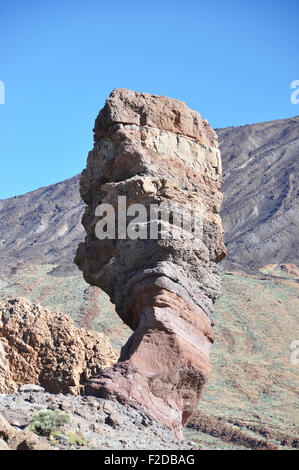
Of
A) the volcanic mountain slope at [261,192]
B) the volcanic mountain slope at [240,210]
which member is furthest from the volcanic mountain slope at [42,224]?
the volcanic mountain slope at [261,192]

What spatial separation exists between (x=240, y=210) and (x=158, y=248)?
85.3 m

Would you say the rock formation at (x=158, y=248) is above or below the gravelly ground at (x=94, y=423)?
above

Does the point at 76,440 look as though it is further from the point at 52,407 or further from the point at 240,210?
the point at 240,210

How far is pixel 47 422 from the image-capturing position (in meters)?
7.39

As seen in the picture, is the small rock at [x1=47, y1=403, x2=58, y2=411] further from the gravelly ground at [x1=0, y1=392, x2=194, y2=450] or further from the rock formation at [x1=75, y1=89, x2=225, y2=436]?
the rock formation at [x1=75, y1=89, x2=225, y2=436]

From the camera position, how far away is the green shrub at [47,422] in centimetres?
729

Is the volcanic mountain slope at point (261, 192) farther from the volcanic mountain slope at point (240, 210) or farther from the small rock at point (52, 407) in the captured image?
the small rock at point (52, 407)

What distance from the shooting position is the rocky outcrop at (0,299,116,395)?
1223cm

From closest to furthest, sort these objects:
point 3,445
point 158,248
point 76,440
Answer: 1. point 3,445
2. point 76,440
3. point 158,248

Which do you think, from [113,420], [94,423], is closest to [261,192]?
[113,420]

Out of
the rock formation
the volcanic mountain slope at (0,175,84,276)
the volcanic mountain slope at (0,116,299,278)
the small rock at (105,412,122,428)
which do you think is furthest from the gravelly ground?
the volcanic mountain slope at (0,175,84,276)

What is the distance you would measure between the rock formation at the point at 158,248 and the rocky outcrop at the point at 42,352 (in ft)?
4.07

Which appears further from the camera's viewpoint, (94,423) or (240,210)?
(240,210)

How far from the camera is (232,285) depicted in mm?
50375
